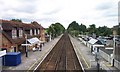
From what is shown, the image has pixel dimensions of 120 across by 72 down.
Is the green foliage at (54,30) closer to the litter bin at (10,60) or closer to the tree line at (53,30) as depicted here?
the tree line at (53,30)

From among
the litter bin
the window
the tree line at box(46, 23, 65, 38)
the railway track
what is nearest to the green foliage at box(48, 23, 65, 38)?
the tree line at box(46, 23, 65, 38)

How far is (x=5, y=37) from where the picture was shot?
29.3 metres

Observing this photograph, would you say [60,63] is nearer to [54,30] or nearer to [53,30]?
[53,30]

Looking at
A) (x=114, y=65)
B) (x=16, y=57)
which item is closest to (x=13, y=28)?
(x=16, y=57)

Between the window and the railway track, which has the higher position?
the window

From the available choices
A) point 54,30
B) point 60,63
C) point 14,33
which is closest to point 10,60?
point 60,63

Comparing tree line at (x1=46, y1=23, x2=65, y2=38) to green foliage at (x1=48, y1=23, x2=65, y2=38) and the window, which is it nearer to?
green foliage at (x1=48, y1=23, x2=65, y2=38)

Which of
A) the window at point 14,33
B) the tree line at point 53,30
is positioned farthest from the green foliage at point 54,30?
the window at point 14,33

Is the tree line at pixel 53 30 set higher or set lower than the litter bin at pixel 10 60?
higher

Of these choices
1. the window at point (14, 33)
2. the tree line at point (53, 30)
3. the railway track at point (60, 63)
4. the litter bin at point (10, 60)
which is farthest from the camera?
the tree line at point (53, 30)

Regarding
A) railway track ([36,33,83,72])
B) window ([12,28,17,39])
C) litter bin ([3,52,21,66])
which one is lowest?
railway track ([36,33,83,72])

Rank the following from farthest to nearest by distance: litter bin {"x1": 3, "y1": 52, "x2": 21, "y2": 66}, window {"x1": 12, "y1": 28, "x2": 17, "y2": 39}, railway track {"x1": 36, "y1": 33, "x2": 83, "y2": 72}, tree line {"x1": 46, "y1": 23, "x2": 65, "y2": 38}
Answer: tree line {"x1": 46, "y1": 23, "x2": 65, "y2": 38} → window {"x1": 12, "y1": 28, "x2": 17, "y2": 39} → litter bin {"x1": 3, "y1": 52, "x2": 21, "y2": 66} → railway track {"x1": 36, "y1": 33, "x2": 83, "y2": 72}

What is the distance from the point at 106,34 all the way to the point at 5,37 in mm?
62987

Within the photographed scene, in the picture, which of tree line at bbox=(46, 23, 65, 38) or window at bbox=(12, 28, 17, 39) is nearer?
window at bbox=(12, 28, 17, 39)
